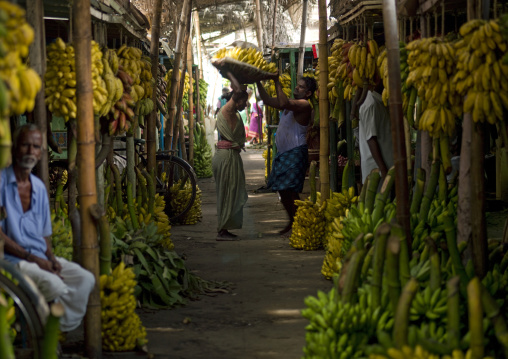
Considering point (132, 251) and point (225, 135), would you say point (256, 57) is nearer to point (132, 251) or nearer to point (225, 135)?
point (225, 135)

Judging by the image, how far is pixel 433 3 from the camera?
17.6 feet

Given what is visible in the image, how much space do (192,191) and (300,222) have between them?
257 cm

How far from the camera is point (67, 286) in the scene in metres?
4.29

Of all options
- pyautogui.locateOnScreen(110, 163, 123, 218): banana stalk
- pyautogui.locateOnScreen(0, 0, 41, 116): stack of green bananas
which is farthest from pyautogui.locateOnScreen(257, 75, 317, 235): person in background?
pyautogui.locateOnScreen(0, 0, 41, 116): stack of green bananas

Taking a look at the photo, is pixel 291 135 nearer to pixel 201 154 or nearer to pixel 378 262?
pixel 378 262

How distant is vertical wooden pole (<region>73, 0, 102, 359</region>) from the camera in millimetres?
4406

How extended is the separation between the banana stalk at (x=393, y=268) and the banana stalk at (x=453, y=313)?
15.8 inches

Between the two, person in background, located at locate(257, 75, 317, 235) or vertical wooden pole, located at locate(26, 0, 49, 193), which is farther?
person in background, located at locate(257, 75, 317, 235)

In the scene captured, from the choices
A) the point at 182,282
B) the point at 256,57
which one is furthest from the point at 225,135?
the point at 182,282

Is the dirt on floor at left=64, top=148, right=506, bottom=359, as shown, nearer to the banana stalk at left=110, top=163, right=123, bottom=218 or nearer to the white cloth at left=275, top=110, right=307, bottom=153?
the banana stalk at left=110, top=163, right=123, bottom=218

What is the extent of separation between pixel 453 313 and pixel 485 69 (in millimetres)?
1532

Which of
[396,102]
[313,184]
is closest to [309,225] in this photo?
[313,184]

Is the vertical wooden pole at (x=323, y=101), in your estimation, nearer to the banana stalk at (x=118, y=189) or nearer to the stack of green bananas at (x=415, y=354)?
the banana stalk at (x=118, y=189)

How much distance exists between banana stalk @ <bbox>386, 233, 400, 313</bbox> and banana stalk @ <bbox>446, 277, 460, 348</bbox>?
15.8 inches
